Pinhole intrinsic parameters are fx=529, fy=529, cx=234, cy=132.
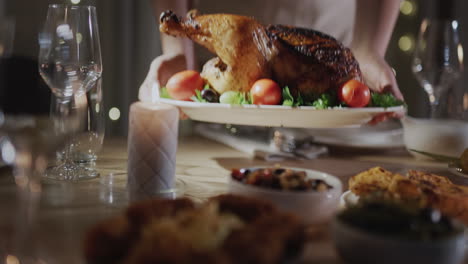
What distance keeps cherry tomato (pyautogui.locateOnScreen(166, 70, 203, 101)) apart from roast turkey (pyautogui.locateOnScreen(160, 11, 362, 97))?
7cm

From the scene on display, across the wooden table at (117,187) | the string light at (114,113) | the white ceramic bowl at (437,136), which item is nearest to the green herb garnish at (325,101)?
the wooden table at (117,187)

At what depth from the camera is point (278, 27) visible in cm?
157

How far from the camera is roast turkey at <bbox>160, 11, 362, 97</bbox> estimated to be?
1.50m

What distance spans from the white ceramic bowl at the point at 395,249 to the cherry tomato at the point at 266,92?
2.46 ft

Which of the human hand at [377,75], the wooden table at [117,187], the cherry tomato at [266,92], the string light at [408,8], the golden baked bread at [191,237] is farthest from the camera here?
the string light at [408,8]

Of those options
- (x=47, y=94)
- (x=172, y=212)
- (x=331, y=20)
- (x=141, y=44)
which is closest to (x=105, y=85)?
(x=141, y=44)

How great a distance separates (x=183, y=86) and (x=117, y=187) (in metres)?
0.44

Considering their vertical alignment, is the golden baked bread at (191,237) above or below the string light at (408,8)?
below

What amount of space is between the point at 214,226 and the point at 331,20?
2.05 meters

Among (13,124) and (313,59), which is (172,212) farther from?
(313,59)

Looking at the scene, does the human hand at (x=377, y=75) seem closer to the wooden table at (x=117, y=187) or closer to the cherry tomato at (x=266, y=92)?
the wooden table at (x=117, y=187)

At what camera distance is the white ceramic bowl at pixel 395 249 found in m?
0.61

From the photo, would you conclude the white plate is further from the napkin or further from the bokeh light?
the bokeh light

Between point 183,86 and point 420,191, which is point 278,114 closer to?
point 183,86
